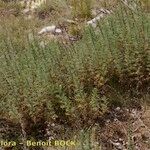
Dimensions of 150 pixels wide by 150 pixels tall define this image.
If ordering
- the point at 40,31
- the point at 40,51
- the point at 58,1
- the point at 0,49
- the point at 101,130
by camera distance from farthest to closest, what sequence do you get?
1. the point at 58,1
2. the point at 40,31
3. the point at 0,49
4. the point at 40,51
5. the point at 101,130

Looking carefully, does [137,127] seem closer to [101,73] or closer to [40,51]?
[101,73]

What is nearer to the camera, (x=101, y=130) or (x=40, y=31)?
(x=101, y=130)

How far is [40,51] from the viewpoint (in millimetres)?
5547

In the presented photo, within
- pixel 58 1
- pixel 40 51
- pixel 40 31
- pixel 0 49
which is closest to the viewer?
pixel 40 51

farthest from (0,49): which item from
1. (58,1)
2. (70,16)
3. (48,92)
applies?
(58,1)

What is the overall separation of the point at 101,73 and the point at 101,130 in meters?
0.69

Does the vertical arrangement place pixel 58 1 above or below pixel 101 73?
above

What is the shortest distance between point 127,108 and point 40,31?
125 inches

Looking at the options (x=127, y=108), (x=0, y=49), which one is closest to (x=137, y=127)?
(x=127, y=108)

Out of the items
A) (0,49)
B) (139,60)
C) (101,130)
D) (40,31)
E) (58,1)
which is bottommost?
(101,130)

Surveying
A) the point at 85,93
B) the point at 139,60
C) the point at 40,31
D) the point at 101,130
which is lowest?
the point at 101,130

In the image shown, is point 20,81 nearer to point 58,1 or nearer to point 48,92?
point 48,92

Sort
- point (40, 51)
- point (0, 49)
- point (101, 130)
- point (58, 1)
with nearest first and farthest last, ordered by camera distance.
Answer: point (101, 130) < point (40, 51) < point (0, 49) < point (58, 1)

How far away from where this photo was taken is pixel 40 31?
7.95 m
